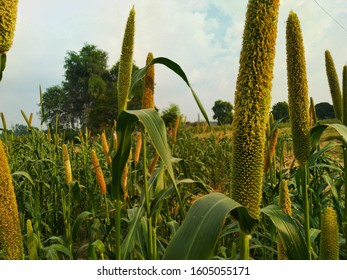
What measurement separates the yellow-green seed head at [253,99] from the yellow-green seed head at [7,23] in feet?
2.53

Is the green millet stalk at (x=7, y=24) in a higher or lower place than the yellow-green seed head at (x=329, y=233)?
higher

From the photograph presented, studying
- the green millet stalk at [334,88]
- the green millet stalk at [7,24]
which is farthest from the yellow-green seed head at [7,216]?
the green millet stalk at [334,88]

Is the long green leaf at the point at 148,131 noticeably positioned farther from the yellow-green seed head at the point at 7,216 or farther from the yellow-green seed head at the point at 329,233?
the yellow-green seed head at the point at 329,233

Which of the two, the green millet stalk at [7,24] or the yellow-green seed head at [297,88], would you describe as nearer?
the green millet stalk at [7,24]

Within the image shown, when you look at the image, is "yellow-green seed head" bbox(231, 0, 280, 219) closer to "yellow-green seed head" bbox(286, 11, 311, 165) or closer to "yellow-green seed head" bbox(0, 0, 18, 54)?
"yellow-green seed head" bbox(286, 11, 311, 165)

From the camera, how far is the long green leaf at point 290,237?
4.32 ft

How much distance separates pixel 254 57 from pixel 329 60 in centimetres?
157

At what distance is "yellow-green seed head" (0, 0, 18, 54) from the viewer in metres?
1.12

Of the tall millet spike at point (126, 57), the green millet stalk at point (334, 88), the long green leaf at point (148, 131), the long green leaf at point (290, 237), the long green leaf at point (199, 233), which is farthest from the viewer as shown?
the green millet stalk at point (334, 88)

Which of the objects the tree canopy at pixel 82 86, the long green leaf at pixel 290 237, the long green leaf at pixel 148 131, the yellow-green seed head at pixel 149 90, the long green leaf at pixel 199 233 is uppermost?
the tree canopy at pixel 82 86

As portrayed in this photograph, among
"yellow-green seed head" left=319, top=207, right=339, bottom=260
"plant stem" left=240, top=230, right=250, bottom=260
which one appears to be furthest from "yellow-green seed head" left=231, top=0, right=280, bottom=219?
"yellow-green seed head" left=319, top=207, right=339, bottom=260
